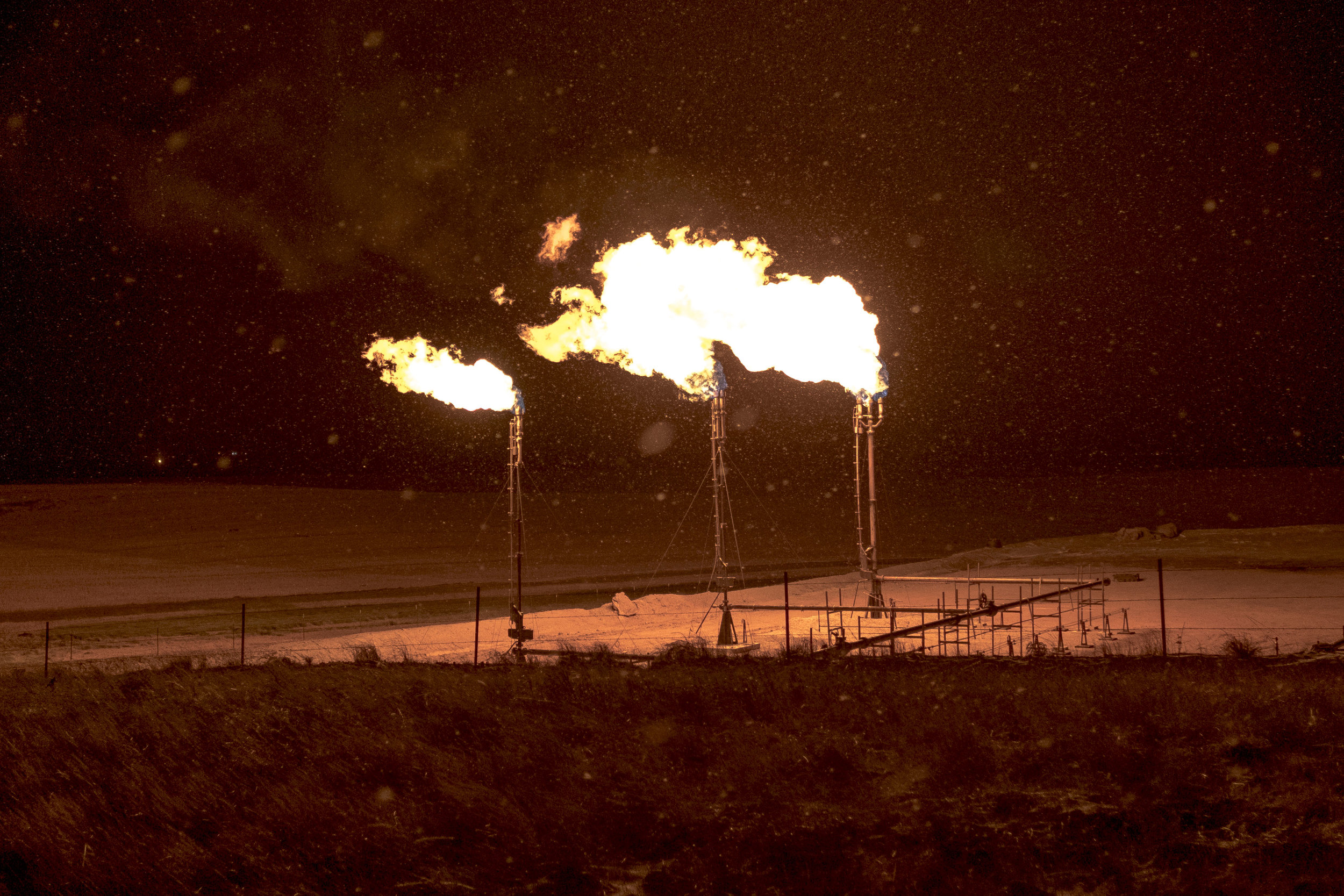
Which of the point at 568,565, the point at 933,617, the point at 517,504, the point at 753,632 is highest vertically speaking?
the point at 517,504

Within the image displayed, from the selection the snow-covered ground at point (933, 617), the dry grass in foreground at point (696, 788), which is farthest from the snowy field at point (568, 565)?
the dry grass in foreground at point (696, 788)

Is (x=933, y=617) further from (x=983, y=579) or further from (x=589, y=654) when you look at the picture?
(x=589, y=654)

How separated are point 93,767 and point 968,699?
1134cm

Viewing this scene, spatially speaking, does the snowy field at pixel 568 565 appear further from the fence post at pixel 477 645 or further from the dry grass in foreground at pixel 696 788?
the dry grass in foreground at pixel 696 788

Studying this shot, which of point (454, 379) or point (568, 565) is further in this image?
point (568, 565)

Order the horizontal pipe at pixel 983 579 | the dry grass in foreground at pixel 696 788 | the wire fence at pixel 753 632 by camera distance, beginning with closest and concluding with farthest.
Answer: the dry grass in foreground at pixel 696 788 → the wire fence at pixel 753 632 → the horizontal pipe at pixel 983 579

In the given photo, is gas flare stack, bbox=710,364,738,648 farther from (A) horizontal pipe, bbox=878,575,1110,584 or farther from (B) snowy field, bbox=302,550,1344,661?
(A) horizontal pipe, bbox=878,575,1110,584

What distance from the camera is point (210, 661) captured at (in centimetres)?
2442

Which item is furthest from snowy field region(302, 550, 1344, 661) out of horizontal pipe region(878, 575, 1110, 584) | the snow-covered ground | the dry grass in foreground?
the dry grass in foreground

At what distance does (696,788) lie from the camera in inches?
447

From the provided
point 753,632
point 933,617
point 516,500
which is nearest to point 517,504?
point 516,500

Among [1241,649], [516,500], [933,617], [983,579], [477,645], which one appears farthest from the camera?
[983,579]

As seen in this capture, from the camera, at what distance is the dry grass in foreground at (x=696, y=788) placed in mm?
9188

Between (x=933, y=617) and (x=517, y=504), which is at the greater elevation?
(x=517, y=504)
